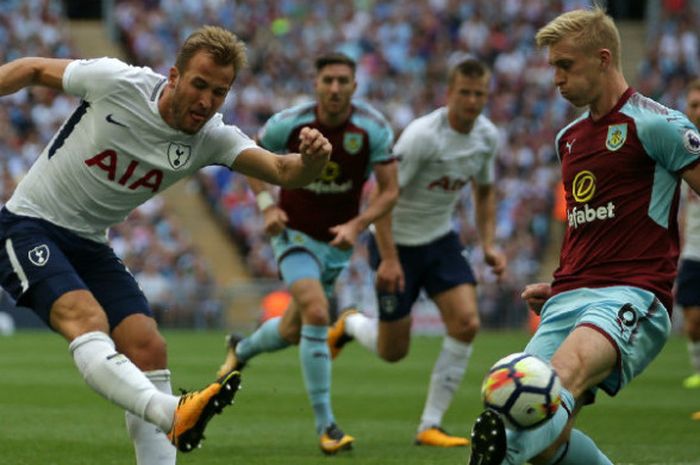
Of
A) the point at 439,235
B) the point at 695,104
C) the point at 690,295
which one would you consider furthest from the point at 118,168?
the point at 690,295

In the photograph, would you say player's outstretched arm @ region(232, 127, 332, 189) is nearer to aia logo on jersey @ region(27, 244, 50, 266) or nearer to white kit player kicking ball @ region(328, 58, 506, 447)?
aia logo on jersey @ region(27, 244, 50, 266)

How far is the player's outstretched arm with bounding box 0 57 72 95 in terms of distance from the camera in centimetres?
686

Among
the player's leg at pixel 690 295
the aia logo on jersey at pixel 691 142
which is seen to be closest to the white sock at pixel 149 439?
the aia logo on jersey at pixel 691 142

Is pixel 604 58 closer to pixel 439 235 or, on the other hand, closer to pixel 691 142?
pixel 691 142

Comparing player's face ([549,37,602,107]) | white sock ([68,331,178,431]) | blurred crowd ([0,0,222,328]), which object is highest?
player's face ([549,37,602,107])

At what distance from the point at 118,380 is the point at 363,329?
5.78 m

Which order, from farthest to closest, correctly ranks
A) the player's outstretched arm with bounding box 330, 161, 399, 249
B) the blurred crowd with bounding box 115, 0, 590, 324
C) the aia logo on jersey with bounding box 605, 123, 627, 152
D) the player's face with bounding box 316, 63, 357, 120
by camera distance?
the blurred crowd with bounding box 115, 0, 590, 324 < the player's face with bounding box 316, 63, 357, 120 < the player's outstretched arm with bounding box 330, 161, 399, 249 < the aia logo on jersey with bounding box 605, 123, 627, 152

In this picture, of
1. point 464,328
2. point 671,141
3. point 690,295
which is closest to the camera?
point 671,141

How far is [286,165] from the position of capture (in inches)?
283

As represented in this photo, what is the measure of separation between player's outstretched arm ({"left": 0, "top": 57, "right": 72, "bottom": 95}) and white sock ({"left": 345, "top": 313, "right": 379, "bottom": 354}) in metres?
4.96

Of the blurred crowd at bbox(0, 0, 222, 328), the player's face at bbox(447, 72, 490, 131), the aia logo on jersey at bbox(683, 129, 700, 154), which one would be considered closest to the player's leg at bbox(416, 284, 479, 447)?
the player's face at bbox(447, 72, 490, 131)

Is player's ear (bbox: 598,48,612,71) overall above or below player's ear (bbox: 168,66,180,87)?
above

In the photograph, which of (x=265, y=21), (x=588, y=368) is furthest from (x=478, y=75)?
(x=265, y=21)

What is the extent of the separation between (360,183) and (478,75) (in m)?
1.21
